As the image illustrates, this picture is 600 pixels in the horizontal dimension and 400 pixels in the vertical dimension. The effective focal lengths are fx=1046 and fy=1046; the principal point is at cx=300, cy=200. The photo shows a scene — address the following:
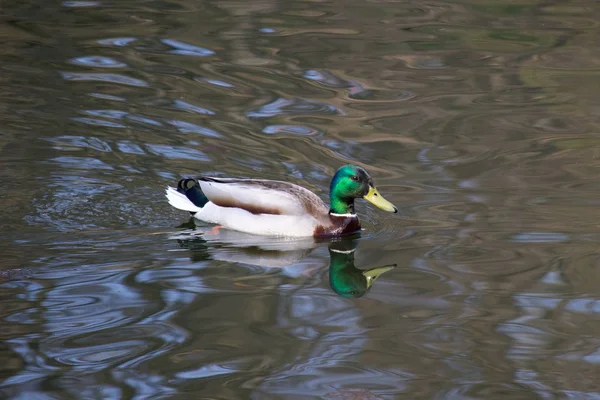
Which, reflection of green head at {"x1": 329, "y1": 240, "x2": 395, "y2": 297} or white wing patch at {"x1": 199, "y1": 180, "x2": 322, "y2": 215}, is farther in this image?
white wing patch at {"x1": 199, "y1": 180, "x2": 322, "y2": 215}

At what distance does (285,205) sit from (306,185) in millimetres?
1154

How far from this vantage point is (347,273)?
25.4ft

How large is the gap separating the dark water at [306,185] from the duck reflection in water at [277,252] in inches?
1.3

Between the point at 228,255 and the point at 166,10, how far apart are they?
8059mm

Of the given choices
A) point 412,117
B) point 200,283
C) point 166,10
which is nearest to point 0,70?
point 166,10

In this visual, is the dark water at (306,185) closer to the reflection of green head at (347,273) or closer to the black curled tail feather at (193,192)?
the reflection of green head at (347,273)

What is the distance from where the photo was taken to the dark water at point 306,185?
5.98 meters

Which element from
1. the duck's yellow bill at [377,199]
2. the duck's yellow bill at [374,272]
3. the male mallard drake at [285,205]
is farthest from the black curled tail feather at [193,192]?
the duck's yellow bill at [374,272]

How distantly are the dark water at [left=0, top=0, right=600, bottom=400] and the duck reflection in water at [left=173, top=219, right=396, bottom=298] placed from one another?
32mm

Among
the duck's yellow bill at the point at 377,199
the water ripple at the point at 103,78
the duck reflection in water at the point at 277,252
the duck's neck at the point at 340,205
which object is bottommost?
the duck reflection in water at the point at 277,252

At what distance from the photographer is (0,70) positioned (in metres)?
12.6

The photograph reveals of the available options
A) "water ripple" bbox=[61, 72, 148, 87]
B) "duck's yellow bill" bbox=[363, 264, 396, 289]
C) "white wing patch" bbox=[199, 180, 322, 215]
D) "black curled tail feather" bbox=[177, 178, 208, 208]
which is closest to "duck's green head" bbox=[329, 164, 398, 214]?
"white wing patch" bbox=[199, 180, 322, 215]

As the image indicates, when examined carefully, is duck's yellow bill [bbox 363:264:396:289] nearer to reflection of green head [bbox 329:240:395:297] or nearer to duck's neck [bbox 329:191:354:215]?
reflection of green head [bbox 329:240:395:297]

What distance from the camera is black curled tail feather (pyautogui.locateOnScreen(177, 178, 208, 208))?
29.9ft
